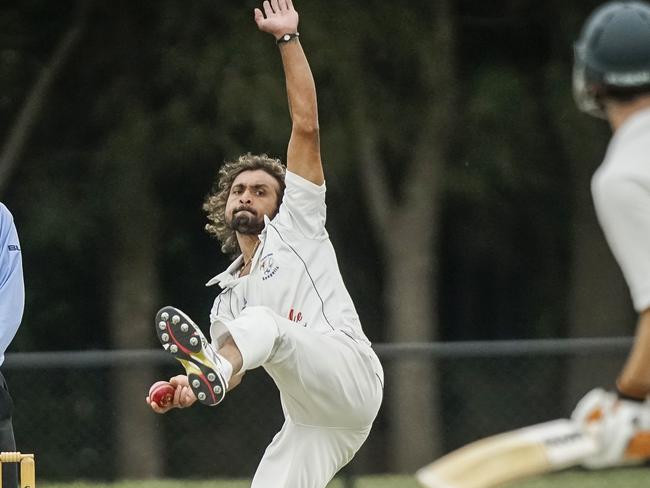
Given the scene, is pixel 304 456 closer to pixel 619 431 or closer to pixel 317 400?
pixel 317 400

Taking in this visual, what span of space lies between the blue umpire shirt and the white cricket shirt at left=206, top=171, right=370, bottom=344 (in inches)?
38.6

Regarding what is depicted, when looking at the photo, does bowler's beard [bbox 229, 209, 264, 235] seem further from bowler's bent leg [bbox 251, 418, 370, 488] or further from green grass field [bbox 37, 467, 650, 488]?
green grass field [bbox 37, 467, 650, 488]

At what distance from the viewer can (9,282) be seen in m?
6.89

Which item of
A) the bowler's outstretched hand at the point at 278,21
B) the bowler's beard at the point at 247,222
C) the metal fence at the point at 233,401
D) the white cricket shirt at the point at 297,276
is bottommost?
the metal fence at the point at 233,401

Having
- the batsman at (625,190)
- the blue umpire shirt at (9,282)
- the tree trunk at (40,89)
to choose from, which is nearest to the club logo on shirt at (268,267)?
the blue umpire shirt at (9,282)

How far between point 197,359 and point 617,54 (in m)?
2.22

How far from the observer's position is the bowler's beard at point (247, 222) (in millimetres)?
6703

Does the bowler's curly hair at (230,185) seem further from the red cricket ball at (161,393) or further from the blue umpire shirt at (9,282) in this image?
the red cricket ball at (161,393)

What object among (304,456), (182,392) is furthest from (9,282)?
(304,456)

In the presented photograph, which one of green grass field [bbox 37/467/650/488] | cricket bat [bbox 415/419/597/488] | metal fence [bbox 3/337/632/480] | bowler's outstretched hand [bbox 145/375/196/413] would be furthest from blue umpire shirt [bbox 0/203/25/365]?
cricket bat [bbox 415/419/597/488]

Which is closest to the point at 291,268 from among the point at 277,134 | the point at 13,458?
the point at 13,458

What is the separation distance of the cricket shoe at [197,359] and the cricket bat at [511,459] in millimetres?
1797

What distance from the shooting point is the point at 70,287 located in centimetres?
1667

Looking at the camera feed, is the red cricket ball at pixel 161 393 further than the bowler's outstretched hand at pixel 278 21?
No
